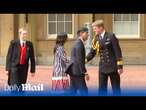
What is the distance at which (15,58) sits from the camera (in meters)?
6.57

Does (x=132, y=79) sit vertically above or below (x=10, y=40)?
below

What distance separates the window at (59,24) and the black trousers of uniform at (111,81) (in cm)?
58

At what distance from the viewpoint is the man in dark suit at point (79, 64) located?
6.49 metres

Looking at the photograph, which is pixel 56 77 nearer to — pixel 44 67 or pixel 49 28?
pixel 44 67

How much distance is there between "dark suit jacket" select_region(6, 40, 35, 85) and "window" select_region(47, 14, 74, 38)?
11.9 inches

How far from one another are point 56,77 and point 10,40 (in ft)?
2.04

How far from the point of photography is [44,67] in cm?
647

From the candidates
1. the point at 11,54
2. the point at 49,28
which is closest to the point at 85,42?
the point at 49,28

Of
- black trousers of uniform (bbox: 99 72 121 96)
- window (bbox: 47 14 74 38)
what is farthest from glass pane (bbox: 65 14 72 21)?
black trousers of uniform (bbox: 99 72 121 96)

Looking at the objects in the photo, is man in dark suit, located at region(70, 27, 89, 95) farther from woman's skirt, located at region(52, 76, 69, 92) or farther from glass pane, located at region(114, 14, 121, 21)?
glass pane, located at region(114, 14, 121, 21)

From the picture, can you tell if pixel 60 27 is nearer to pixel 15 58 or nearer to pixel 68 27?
pixel 68 27

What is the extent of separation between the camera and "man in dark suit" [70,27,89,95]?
6.49m

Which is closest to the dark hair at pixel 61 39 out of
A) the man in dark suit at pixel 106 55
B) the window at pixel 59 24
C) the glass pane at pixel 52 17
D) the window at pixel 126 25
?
the window at pixel 59 24
